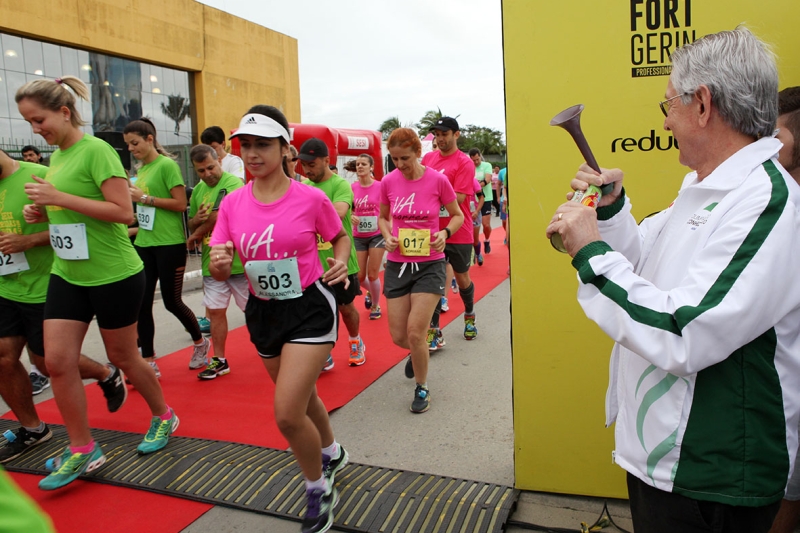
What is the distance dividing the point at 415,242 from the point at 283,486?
6.39 feet

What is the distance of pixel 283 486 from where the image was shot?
3.27 m

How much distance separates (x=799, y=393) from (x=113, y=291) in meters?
3.33

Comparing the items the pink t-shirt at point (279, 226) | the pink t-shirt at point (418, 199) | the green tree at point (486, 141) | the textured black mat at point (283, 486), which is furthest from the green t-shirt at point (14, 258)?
the green tree at point (486, 141)

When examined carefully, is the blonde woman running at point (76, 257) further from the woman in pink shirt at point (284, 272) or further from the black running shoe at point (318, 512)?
the black running shoe at point (318, 512)

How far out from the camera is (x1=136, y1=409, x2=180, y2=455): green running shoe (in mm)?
3701

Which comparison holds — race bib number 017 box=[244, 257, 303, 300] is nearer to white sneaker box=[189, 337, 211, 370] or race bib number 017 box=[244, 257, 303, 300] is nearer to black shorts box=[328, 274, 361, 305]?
black shorts box=[328, 274, 361, 305]

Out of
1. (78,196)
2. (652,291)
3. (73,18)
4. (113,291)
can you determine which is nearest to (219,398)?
(113,291)

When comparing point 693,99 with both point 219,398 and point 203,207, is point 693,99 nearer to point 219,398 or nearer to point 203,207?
point 219,398

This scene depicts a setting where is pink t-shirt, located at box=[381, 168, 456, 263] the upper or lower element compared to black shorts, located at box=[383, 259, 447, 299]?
upper

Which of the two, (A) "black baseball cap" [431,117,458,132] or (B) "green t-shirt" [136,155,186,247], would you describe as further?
(A) "black baseball cap" [431,117,458,132]

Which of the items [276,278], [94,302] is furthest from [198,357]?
[276,278]

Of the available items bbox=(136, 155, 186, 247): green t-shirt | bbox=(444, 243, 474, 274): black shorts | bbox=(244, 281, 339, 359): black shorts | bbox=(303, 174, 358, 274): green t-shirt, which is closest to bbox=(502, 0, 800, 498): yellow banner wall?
bbox=(244, 281, 339, 359): black shorts

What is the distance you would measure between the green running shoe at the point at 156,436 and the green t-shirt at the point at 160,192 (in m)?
1.81

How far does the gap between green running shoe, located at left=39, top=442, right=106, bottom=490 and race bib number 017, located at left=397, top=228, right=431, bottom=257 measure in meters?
2.38
